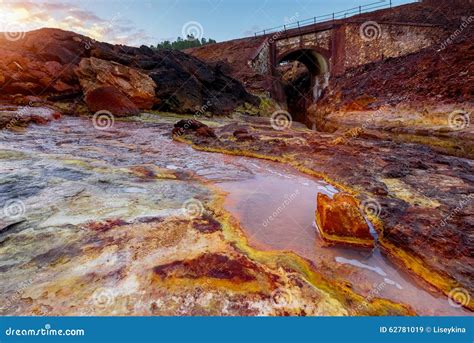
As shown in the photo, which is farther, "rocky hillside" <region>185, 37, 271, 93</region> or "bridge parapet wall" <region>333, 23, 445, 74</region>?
"rocky hillside" <region>185, 37, 271, 93</region>

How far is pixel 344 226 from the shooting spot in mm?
2738

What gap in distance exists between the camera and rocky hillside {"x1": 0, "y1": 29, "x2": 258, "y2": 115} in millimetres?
12945

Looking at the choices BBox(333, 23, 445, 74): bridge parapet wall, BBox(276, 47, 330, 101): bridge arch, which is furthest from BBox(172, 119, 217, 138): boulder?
BBox(276, 47, 330, 101): bridge arch

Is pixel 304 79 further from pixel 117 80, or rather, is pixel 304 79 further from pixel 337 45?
pixel 117 80

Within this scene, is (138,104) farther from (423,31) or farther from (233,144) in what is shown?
(423,31)

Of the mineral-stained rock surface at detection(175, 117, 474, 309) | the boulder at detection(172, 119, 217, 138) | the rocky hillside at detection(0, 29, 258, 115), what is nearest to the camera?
the mineral-stained rock surface at detection(175, 117, 474, 309)

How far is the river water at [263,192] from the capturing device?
7.22 feet

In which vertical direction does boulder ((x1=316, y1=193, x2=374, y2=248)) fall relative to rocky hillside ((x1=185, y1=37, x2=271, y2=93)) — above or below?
below

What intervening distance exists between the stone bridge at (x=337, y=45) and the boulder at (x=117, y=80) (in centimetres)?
1287

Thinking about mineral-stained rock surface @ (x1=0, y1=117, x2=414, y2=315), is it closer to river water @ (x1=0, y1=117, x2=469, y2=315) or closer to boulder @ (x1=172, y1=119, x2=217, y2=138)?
river water @ (x1=0, y1=117, x2=469, y2=315)

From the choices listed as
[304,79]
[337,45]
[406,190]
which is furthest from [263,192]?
[304,79]

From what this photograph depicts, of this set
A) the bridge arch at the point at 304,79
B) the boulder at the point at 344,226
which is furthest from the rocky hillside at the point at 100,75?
the boulder at the point at 344,226

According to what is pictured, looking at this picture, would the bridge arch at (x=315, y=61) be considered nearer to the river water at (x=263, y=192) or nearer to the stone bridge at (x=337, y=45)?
the stone bridge at (x=337, y=45)

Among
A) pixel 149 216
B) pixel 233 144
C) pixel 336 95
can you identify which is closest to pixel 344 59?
pixel 336 95
